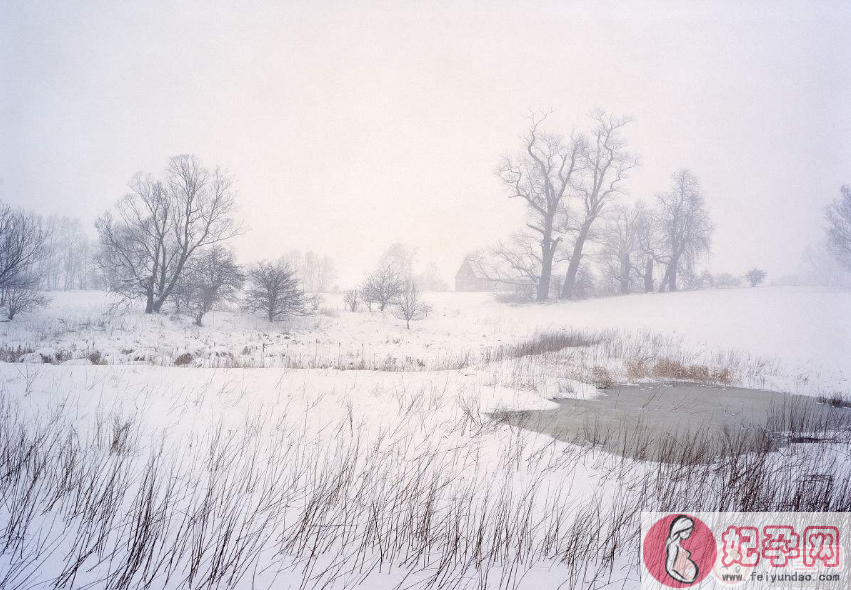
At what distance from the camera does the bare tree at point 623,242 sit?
3281 cm

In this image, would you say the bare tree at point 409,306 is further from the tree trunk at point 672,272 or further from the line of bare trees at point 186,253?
the tree trunk at point 672,272

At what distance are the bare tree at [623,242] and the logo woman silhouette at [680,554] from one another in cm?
3351

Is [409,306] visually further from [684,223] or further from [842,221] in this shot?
[684,223]

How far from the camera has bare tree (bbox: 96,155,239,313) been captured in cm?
2195

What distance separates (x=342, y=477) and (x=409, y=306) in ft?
71.4

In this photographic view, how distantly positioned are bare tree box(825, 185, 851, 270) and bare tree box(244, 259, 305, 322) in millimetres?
29920

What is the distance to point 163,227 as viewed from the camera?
2247 centimetres

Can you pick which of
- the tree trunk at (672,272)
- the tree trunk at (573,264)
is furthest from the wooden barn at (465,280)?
the tree trunk at (672,272)

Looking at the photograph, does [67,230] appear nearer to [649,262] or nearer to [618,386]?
[618,386]

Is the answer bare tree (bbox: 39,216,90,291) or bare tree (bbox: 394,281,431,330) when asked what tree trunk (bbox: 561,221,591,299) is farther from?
bare tree (bbox: 39,216,90,291)

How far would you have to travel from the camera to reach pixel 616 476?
14.4ft

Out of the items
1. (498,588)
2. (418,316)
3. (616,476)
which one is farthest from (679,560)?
(418,316)

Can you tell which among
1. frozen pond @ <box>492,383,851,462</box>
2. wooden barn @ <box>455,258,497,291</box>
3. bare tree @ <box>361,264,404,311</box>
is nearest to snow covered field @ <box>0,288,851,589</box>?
frozen pond @ <box>492,383,851,462</box>

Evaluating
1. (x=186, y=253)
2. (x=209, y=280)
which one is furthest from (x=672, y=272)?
(x=186, y=253)
